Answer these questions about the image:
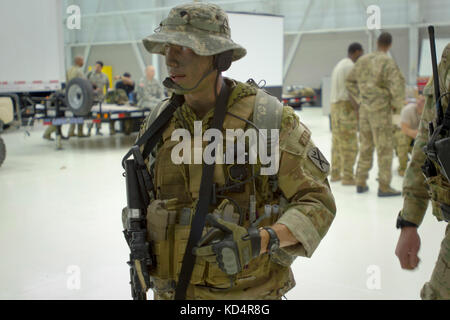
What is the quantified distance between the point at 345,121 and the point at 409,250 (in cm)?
424

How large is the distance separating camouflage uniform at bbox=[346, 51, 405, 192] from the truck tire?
4.93 meters

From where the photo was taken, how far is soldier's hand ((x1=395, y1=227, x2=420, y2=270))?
189cm

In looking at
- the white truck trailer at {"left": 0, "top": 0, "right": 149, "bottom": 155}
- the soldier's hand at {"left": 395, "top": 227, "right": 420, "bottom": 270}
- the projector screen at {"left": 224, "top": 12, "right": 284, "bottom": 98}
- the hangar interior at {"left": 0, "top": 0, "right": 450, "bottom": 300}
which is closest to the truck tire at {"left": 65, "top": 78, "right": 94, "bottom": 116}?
the white truck trailer at {"left": 0, "top": 0, "right": 149, "bottom": 155}

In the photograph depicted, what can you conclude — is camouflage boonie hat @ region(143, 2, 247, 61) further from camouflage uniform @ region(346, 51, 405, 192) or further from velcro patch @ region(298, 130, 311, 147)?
camouflage uniform @ region(346, 51, 405, 192)

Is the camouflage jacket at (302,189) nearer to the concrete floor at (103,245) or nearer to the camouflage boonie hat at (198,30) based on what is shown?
the camouflage boonie hat at (198,30)

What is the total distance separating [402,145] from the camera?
21.4 feet

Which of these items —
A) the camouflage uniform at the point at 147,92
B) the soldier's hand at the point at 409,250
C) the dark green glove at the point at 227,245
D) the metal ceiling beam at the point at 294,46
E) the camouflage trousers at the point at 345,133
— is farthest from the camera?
the metal ceiling beam at the point at 294,46

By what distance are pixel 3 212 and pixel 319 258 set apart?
3360 millimetres

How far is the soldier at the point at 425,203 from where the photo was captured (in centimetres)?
176

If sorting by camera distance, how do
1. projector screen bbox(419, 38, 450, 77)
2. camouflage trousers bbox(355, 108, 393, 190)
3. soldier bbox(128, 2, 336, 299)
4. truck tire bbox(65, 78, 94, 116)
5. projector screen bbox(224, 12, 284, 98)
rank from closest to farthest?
soldier bbox(128, 2, 336, 299), projector screen bbox(224, 12, 284, 98), camouflage trousers bbox(355, 108, 393, 190), projector screen bbox(419, 38, 450, 77), truck tire bbox(65, 78, 94, 116)

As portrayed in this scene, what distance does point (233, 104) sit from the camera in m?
1.68

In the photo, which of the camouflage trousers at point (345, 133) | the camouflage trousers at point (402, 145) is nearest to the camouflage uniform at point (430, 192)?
the camouflage trousers at point (345, 133)

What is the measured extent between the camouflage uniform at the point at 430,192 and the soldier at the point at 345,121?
4.04 metres
